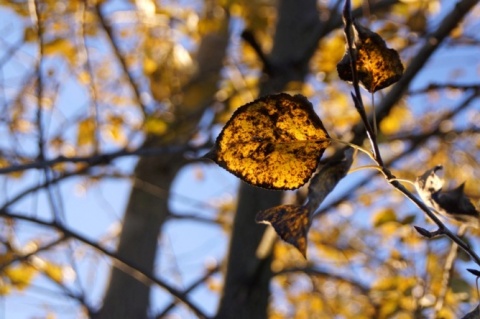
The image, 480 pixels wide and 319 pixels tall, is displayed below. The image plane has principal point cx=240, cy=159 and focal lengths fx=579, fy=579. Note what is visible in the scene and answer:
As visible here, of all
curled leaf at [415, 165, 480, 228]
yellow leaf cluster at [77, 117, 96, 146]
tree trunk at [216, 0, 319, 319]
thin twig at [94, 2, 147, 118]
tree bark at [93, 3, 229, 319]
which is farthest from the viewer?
yellow leaf cluster at [77, 117, 96, 146]

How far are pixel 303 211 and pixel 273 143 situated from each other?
70 millimetres

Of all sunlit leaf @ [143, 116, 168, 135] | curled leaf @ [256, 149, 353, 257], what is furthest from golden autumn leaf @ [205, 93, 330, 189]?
sunlit leaf @ [143, 116, 168, 135]

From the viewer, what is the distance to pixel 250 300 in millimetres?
1382

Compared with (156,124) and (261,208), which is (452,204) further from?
(156,124)

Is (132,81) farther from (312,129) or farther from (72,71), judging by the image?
(312,129)

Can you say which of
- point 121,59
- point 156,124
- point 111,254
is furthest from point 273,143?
point 121,59

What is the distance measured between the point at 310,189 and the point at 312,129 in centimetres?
6

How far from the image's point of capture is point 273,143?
52cm

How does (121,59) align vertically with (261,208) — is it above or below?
above

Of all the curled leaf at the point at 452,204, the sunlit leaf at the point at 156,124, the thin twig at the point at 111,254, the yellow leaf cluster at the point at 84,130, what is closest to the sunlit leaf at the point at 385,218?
the thin twig at the point at 111,254

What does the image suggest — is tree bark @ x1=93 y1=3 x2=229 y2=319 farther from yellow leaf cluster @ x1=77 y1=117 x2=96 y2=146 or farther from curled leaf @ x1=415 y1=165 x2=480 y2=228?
curled leaf @ x1=415 y1=165 x2=480 y2=228

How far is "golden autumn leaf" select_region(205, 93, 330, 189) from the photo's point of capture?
0.51m

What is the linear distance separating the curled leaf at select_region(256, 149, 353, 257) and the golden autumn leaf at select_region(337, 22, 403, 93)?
0.08 metres

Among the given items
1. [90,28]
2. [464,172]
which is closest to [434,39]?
[90,28]
